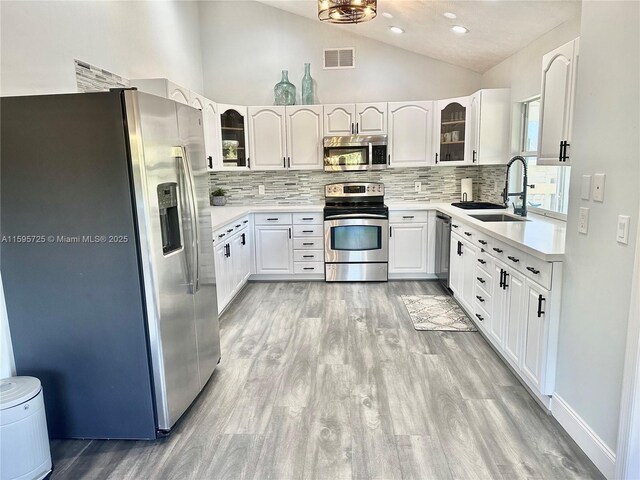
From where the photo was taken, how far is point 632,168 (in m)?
1.74

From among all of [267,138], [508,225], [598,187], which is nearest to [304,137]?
[267,138]

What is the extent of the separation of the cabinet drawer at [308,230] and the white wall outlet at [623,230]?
358 cm

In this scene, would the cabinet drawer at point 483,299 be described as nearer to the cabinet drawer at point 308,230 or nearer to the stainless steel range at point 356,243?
the stainless steel range at point 356,243

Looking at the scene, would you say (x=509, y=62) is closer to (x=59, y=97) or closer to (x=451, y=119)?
(x=451, y=119)

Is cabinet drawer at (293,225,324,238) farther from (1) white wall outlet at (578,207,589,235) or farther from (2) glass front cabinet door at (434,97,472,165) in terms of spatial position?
(1) white wall outlet at (578,207,589,235)

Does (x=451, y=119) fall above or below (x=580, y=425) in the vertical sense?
above

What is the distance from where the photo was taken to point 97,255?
6.95ft

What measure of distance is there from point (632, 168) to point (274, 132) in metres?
4.10

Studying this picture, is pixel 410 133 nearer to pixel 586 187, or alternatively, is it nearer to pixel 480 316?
pixel 480 316

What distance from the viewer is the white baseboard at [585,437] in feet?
6.20

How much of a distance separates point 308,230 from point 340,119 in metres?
1.41

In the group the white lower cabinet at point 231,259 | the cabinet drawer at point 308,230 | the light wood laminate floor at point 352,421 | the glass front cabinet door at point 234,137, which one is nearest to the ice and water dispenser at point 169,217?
the light wood laminate floor at point 352,421

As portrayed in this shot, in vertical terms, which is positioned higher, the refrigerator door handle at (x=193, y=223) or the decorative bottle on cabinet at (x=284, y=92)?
the decorative bottle on cabinet at (x=284, y=92)

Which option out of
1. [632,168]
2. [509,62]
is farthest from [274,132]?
[632,168]
